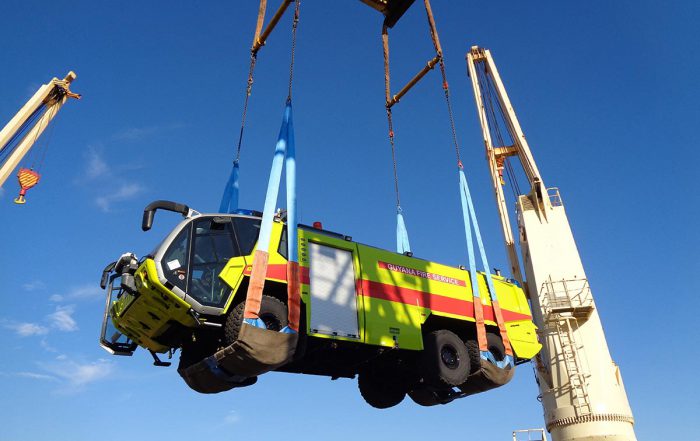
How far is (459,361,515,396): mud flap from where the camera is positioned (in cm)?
1083

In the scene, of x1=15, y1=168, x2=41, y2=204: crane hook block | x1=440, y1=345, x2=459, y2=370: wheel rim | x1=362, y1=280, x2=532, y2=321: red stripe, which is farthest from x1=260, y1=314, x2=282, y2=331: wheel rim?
x1=15, y1=168, x2=41, y2=204: crane hook block

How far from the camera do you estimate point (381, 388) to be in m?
11.8

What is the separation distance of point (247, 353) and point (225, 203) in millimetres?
5244

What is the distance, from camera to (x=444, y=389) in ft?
35.0

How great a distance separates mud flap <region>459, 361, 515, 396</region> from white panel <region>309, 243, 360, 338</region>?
3135 mm

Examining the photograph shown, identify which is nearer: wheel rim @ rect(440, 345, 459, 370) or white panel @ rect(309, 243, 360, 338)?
white panel @ rect(309, 243, 360, 338)

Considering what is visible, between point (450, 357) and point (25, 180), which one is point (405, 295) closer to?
point (450, 357)

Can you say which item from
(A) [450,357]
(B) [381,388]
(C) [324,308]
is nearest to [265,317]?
(C) [324,308]

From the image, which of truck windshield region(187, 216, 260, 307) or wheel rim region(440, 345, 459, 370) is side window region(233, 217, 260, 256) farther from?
wheel rim region(440, 345, 459, 370)

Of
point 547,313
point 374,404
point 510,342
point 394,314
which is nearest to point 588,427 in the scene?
point 547,313

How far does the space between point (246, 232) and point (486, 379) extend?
222 inches

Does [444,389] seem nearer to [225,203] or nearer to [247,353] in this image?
[247,353]

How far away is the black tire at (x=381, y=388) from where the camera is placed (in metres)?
11.6

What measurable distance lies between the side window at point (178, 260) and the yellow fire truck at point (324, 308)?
14 mm
